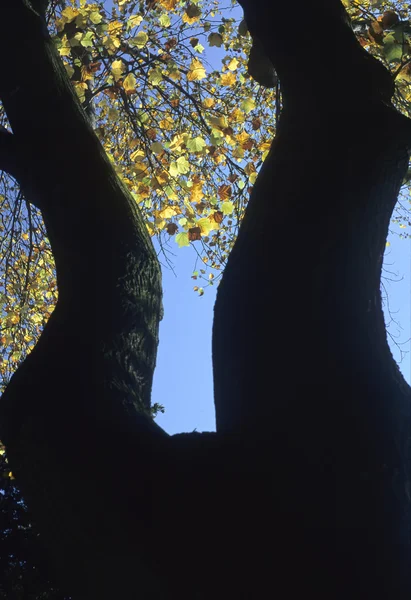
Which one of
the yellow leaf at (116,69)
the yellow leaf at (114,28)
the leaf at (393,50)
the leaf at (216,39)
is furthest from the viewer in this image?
the yellow leaf at (114,28)

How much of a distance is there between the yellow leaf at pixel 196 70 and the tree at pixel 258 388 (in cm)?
338

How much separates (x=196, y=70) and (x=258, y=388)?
4.88m

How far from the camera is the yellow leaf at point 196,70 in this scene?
5566mm

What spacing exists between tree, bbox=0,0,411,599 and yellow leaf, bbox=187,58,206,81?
11.1 ft

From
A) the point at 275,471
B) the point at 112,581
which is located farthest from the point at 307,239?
the point at 112,581

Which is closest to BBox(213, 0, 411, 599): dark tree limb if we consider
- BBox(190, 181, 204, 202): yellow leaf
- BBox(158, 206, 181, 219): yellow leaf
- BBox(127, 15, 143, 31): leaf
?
BBox(158, 206, 181, 219): yellow leaf

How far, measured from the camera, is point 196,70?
559 centimetres

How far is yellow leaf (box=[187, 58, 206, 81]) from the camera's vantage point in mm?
5566

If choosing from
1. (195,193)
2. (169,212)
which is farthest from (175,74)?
(169,212)

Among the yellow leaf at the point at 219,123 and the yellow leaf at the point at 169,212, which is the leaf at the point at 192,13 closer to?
the yellow leaf at the point at 219,123

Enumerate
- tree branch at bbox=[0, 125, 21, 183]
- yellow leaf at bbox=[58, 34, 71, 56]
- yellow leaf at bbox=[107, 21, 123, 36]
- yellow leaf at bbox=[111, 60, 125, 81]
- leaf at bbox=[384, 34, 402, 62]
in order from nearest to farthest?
tree branch at bbox=[0, 125, 21, 183]
leaf at bbox=[384, 34, 402, 62]
yellow leaf at bbox=[58, 34, 71, 56]
yellow leaf at bbox=[111, 60, 125, 81]
yellow leaf at bbox=[107, 21, 123, 36]

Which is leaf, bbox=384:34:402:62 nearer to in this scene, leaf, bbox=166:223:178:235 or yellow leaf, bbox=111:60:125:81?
leaf, bbox=166:223:178:235

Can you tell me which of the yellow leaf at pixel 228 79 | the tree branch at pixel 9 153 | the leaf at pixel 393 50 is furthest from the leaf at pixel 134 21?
the tree branch at pixel 9 153

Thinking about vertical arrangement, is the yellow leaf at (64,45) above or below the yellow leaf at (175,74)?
below
